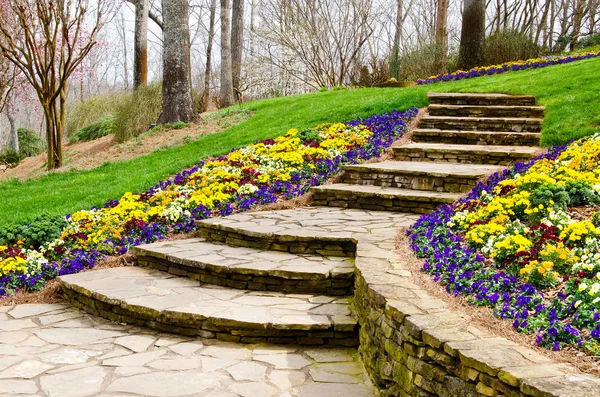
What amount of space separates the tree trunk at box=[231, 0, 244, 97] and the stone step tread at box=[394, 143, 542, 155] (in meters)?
11.7

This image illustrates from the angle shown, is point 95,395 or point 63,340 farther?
point 63,340

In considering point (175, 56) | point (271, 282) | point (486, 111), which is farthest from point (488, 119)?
point (175, 56)

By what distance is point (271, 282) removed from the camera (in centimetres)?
439

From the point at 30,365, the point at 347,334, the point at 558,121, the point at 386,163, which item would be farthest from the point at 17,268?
the point at 558,121

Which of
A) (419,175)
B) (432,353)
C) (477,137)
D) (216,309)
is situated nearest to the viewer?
(432,353)

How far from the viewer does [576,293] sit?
2816 mm

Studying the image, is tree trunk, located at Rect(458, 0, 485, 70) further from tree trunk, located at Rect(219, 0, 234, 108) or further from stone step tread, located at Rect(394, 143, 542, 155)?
tree trunk, located at Rect(219, 0, 234, 108)

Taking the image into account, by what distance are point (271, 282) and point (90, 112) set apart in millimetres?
15823

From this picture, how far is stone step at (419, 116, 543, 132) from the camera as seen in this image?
793 centimetres

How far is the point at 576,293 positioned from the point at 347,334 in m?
1.55

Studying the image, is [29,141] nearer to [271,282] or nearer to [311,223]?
[311,223]

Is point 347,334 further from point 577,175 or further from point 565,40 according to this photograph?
point 565,40

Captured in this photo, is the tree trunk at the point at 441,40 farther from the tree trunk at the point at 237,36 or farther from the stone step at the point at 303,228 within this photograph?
the stone step at the point at 303,228

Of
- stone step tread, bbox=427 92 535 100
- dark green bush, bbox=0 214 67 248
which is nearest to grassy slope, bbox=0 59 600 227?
stone step tread, bbox=427 92 535 100
